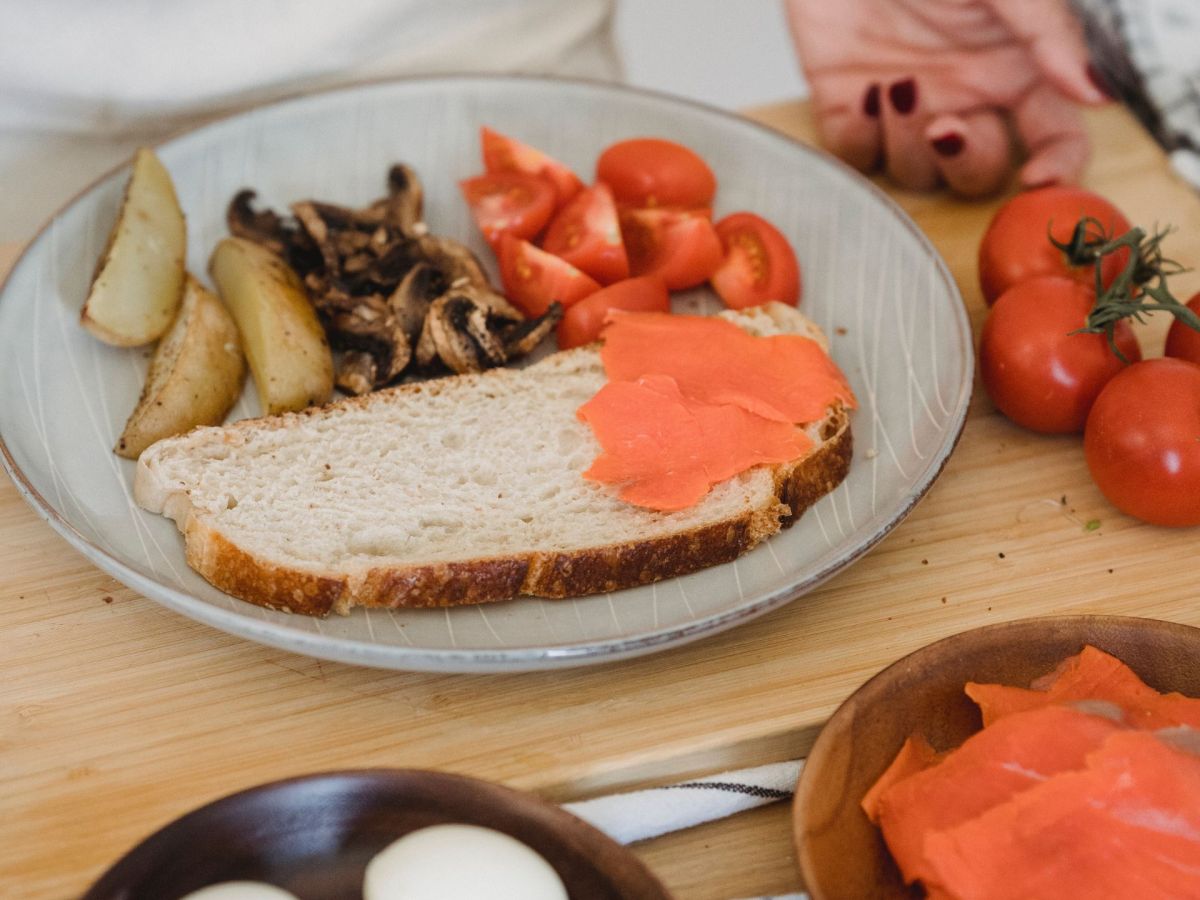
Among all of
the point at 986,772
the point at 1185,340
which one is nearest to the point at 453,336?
the point at 986,772

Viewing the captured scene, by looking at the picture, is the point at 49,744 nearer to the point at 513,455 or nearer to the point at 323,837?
the point at 323,837

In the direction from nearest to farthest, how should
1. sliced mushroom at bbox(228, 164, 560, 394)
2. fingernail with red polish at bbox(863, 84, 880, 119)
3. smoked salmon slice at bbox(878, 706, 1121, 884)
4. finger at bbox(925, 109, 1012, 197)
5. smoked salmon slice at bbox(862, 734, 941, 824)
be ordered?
smoked salmon slice at bbox(878, 706, 1121, 884) < smoked salmon slice at bbox(862, 734, 941, 824) < sliced mushroom at bbox(228, 164, 560, 394) < finger at bbox(925, 109, 1012, 197) < fingernail with red polish at bbox(863, 84, 880, 119)

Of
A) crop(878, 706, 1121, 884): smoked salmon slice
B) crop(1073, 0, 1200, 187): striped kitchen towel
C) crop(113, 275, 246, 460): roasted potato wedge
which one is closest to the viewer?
crop(878, 706, 1121, 884): smoked salmon slice

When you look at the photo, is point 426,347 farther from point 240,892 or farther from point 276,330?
point 240,892

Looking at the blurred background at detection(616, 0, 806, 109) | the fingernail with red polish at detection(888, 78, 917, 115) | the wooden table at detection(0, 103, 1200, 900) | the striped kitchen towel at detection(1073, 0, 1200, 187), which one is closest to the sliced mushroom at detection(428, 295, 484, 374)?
the wooden table at detection(0, 103, 1200, 900)

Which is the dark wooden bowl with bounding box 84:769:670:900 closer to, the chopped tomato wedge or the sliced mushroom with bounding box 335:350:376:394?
the sliced mushroom with bounding box 335:350:376:394

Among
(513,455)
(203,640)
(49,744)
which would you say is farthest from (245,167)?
(49,744)

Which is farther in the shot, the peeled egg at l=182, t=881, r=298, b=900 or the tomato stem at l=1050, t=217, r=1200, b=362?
the tomato stem at l=1050, t=217, r=1200, b=362

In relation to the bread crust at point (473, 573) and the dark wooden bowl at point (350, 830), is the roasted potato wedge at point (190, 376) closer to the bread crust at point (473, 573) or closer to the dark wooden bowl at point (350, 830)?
the bread crust at point (473, 573)

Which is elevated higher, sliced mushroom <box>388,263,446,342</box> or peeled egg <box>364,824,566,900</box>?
sliced mushroom <box>388,263,446,342</box>
